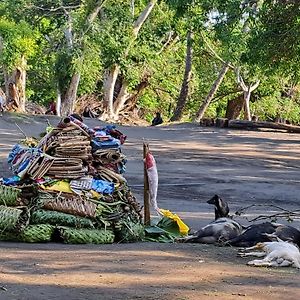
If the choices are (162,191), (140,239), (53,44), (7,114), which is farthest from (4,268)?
(53,44)

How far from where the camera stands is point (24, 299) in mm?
6434

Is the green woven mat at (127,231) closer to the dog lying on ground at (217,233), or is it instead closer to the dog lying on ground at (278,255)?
the dog lying on ground at (217,233)

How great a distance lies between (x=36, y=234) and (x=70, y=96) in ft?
97.1

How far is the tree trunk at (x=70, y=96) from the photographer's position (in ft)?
128

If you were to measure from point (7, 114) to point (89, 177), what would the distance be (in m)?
22.0

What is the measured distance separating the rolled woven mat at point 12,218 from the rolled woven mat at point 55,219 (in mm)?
126

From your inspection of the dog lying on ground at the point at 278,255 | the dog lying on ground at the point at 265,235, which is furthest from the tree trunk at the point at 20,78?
the dog lying on ground at the point at 278,255

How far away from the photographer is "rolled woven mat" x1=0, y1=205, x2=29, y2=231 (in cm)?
1033

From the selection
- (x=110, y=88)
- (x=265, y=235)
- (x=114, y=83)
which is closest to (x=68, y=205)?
(x=265, y=235)

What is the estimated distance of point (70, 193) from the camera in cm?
1116

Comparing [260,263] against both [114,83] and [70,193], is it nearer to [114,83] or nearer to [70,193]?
[70,193]

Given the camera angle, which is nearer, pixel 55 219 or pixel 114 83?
pixel 55 219

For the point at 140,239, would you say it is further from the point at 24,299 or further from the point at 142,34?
the point at 142,34

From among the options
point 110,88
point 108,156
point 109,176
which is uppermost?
point 108,156
